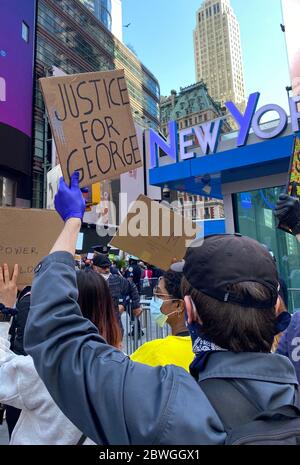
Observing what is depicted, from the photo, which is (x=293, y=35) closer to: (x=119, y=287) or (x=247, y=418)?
(x=119, y=287)

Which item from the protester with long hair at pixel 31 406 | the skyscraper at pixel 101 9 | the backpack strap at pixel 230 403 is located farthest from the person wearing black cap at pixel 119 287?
the skyscraper at pixel 101 9

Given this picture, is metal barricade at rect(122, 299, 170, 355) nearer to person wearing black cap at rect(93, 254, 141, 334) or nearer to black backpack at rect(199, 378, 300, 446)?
person wearing black cap at rect(93, 254, 141, 334)

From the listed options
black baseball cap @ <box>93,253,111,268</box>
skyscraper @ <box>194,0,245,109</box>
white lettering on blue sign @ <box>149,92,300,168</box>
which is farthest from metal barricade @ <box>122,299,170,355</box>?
skyscraper @ <box>194,0,245,109</box>

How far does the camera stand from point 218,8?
372ft

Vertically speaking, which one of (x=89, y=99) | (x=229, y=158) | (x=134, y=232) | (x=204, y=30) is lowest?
(x=134, y=232)

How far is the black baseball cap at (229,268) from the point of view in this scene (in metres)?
1.12

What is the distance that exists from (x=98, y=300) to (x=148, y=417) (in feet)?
4.25

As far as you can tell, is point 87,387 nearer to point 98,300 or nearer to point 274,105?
point 98,300

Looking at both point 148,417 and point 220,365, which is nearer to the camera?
point 148,417

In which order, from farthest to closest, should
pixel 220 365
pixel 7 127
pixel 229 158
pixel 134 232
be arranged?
pixel 7 127 < pixel 229 158 < pixel 134 232 < pixel 220 365

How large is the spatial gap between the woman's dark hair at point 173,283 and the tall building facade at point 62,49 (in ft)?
87.8

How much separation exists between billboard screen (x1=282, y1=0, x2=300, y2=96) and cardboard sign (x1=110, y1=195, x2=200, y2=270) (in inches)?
388

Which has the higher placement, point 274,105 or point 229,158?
point 274,105

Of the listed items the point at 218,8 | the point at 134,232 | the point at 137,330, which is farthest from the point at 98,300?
the point at 218,8
